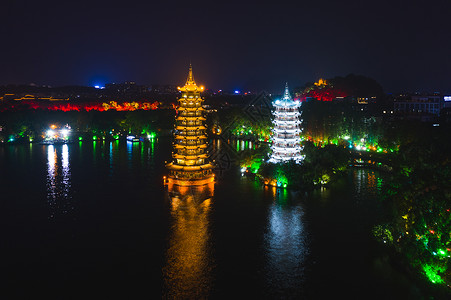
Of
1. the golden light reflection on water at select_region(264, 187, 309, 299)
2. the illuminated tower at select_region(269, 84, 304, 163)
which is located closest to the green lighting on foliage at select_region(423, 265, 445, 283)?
the golden light reflection on water at select_region(264, 187, 309, 299)

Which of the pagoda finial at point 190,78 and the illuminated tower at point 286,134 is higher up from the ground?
the pagoda finial at point 190,78

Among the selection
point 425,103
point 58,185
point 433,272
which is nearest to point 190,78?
point 58,185

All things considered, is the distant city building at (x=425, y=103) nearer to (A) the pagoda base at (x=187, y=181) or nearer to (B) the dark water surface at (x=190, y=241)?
(B) the dark water surface at (x=190, y=241)

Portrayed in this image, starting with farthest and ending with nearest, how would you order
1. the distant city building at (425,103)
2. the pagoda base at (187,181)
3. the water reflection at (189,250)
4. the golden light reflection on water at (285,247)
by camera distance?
the distant city building at (425,103)
the pagoda base at (187,181)
the golden light reflection on water at (285,247)
the water reflection at (189,250)

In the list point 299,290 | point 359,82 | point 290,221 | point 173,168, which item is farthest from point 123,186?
point 359,82

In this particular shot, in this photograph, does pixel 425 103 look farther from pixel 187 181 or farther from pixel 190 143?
pixel 187 181

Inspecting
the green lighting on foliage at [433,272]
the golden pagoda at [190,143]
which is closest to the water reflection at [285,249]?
the green lighting on foliage at [433,272]
